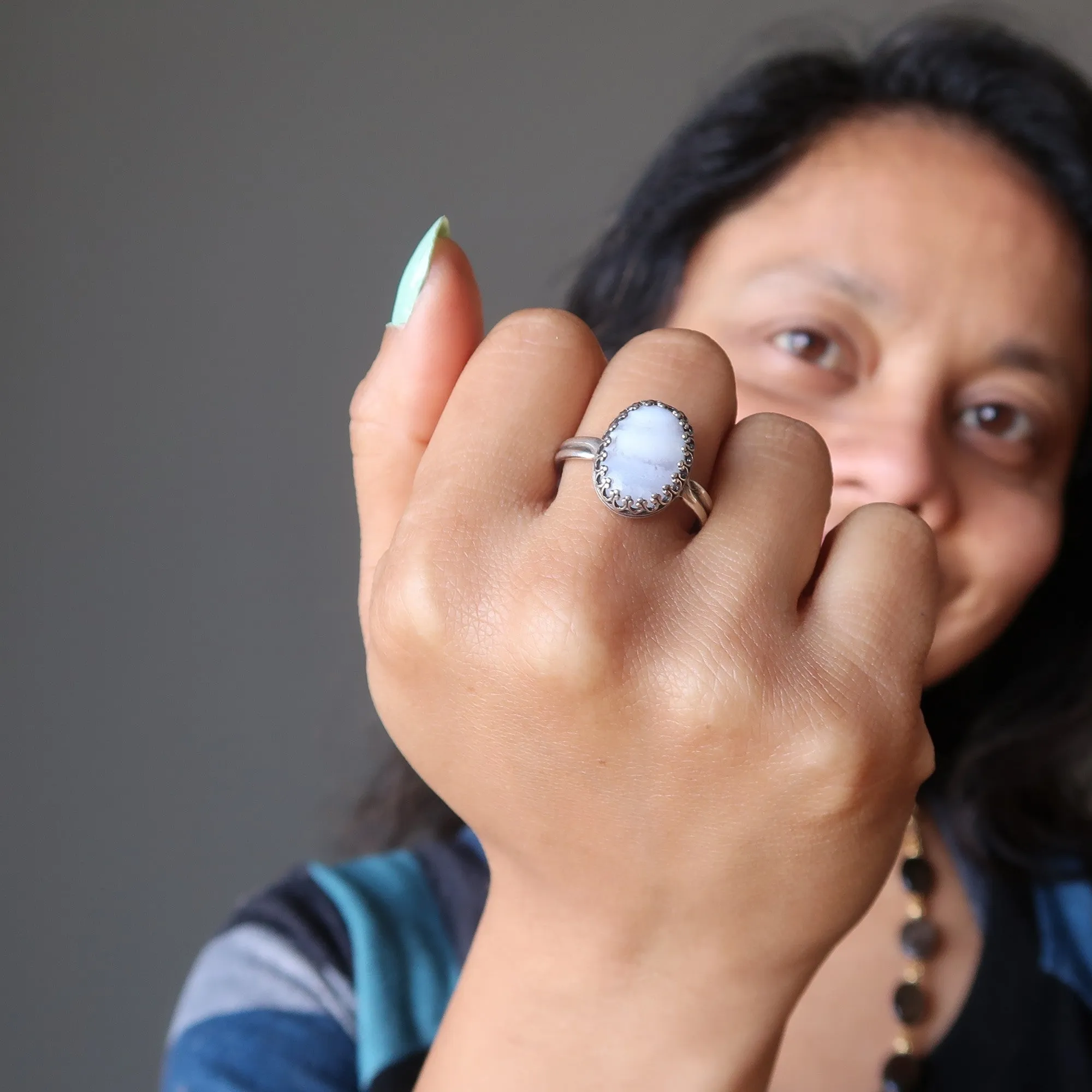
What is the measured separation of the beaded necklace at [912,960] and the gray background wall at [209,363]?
821 mm

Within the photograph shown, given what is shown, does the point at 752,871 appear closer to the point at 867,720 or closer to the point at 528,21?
the point at 867,720

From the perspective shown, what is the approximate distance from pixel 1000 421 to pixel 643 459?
658 mm

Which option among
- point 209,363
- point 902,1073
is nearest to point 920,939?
point 902,1073

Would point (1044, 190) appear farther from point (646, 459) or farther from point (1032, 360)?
point (646, 459)

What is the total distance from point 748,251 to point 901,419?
0.70 ft

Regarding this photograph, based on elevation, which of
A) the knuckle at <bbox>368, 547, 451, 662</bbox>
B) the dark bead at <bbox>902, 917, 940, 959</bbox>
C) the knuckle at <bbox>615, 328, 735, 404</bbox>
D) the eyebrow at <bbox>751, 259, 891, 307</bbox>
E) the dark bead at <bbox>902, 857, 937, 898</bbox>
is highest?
the eyebrow at <bbox>751, 259, 891, 307</bbox>

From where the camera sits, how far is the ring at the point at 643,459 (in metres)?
0.42

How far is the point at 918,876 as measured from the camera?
1.00 m

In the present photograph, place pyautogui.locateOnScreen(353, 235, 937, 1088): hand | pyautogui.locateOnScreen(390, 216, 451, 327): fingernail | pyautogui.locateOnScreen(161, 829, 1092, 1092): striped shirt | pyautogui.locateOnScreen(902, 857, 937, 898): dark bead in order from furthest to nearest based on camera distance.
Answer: pyautogui.locateOnScreen(902, 857, 937, 898): dark bead, pyautogui.locateOnScreen(161, 829, 1092, 1092): striped shirt, pyautogui.locateOnScreen(390, 216, 451, 327): fingernail, pyautogui.locateOnScreen(353, 235, 937, 1088): hand

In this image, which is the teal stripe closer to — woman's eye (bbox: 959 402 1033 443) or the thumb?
the thumb

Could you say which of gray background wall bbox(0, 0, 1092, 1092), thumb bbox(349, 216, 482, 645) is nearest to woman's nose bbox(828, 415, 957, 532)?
thumb bbox(349, 216, 482, 645)

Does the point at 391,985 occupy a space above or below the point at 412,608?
below

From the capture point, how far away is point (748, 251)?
3.06 feet

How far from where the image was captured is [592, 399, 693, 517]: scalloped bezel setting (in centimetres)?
42
